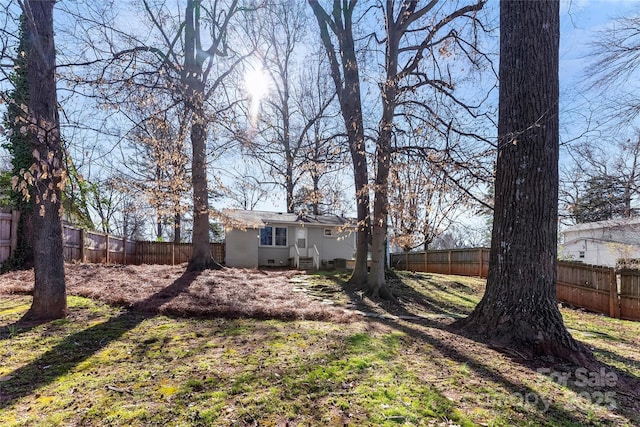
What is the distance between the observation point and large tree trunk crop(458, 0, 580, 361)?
13.4ft

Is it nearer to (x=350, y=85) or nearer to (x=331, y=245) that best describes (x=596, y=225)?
(x=331, y=245)

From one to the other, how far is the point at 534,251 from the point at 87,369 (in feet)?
15.5

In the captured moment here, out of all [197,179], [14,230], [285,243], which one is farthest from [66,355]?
[285,243]

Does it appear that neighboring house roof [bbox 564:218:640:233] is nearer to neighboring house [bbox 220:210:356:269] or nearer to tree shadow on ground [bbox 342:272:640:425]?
neighboring house [bbox 220:210:356:269]

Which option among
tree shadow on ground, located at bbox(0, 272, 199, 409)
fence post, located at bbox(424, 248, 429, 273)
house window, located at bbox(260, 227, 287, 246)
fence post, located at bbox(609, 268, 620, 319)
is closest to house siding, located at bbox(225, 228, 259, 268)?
house window, located at bbox(260, 227, 287, 246)

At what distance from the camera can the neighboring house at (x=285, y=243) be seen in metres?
17.2

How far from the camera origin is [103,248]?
15383 millimetres

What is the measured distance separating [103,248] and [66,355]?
13887 millimetres

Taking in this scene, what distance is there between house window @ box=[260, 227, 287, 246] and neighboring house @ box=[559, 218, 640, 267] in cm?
1503

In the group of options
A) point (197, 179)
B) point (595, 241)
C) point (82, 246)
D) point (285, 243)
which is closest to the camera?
point (197, 179)

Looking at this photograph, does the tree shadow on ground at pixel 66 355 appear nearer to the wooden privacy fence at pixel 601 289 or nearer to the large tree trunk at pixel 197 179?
the large tree trunk at pixel 197 179

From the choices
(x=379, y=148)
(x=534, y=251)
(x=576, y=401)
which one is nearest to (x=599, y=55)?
(x=379, y=148)

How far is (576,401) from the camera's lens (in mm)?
2818

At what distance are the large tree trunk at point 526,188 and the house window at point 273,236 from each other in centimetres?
1457
